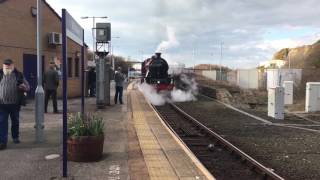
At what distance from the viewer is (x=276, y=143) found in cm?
1450

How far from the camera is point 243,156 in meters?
12.0

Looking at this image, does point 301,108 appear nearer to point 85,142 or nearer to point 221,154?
point 221,154

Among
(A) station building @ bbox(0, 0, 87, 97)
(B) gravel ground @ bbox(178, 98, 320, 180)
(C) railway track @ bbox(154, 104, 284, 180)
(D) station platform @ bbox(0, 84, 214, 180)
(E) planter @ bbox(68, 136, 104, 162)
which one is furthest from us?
(A) station building @ bbox(0, 0, 87, 97)

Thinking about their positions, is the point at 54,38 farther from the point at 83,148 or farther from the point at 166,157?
the point at 83,148

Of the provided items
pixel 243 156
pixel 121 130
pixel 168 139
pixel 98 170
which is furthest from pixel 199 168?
pixel 121 130

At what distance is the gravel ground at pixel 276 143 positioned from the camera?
36.3 feet

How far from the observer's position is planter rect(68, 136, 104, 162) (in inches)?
375

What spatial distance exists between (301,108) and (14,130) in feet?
64.5

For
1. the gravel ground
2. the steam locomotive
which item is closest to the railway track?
the gravel ground

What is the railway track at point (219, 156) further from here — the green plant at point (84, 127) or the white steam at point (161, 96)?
the white steam at point (161, 96)

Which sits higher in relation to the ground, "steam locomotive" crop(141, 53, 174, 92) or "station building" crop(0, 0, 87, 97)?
"station building" crop(0, 0, 87, 97)

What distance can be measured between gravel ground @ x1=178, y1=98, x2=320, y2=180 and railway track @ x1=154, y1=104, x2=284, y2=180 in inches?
15.6

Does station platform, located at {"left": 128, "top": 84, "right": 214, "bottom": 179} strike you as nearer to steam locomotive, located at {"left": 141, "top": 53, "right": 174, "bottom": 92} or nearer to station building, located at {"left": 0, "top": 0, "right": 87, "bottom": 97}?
station building, located at {"left": 0, "top": 0, "right": 87, "bottom": 97}

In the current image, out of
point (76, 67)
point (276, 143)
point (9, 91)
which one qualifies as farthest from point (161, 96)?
point (9, 91)
